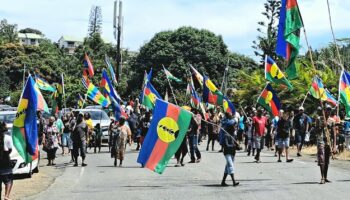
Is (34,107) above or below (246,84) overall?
below

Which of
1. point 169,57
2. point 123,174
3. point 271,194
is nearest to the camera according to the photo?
point 271,194

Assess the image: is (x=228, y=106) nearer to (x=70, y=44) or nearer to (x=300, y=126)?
(x=300, y=126)

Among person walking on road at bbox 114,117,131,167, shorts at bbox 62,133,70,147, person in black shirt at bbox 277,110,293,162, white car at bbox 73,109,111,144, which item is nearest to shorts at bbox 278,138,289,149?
person in black shirt at bbox 277,110,293,162

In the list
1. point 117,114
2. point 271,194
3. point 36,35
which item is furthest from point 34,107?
point 36,35

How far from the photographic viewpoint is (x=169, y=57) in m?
56.8

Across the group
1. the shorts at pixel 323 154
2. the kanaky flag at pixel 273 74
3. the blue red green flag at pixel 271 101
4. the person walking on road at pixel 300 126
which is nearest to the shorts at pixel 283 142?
the blue red green flag at pixel 271 101

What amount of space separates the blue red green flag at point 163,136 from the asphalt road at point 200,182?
2.20ft

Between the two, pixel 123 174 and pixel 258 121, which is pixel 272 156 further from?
pixel 123 174

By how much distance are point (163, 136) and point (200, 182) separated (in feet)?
6.97

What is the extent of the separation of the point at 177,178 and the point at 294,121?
8943mm

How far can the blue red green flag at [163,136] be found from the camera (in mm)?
12297

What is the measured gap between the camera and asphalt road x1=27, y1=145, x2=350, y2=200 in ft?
38.9

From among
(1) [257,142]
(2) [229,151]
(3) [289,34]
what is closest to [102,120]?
(1) [257,142]

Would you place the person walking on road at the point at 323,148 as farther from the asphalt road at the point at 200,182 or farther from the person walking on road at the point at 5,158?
the person walking on road at the point at 5,158
